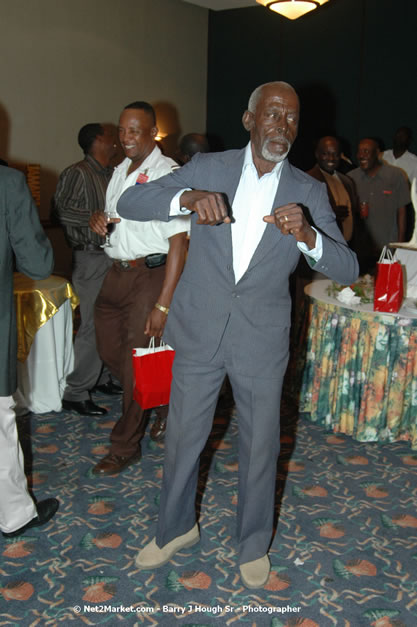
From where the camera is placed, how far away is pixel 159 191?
2.10m

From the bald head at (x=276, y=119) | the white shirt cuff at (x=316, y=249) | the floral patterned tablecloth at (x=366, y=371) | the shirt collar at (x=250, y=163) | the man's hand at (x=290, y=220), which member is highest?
the bald head at (x=276, y=119)

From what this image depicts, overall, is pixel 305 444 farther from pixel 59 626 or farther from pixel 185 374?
pixel 59 626

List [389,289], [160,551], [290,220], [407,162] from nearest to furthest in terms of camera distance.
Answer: [290,220]
[160,551]
[389,289]
[407,162]

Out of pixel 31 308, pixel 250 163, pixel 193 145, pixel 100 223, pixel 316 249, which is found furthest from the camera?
pixel 193 145

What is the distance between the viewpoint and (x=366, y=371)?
3707mm

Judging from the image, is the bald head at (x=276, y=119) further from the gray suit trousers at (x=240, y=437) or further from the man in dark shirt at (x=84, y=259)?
the man in dark shirt at (x=84, y=259)

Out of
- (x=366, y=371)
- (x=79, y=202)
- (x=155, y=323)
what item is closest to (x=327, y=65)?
(x=79, y=202)

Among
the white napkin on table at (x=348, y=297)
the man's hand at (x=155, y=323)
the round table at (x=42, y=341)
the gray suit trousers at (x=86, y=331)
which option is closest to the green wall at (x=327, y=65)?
the white napkin on table at (x=348, y=297)

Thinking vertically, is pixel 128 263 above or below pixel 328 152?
below

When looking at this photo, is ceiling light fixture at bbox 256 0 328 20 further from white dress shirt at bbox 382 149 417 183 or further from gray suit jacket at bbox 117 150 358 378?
gray suit jacket at bbox 117 150 358 378

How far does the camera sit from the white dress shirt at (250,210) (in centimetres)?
216

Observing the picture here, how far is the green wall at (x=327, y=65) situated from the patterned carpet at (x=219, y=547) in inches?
240

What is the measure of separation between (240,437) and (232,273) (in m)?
0.63

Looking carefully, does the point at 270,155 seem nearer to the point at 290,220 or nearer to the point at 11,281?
the point at 290,220
